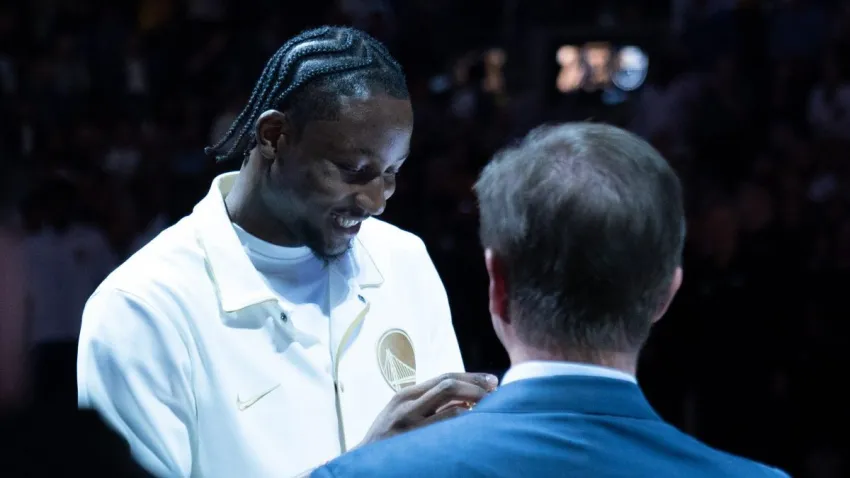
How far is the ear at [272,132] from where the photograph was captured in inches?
83.5

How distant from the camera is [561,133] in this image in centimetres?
149

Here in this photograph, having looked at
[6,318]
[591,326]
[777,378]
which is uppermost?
[6,318]

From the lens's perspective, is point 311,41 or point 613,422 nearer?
point 613,422

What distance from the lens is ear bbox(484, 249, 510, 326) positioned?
4.88 feet

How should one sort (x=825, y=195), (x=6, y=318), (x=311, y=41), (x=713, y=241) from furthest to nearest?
(x=825, y=195), (x=713, y=241), (x=311, y=41), (x=6, y=318)

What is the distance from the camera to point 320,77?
2.10 metres

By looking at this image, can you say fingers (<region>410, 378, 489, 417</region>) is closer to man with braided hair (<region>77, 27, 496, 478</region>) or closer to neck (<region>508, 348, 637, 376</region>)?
man with braided hair (<region>77, 27, 496, 478</region>)

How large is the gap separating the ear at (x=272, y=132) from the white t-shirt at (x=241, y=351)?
0.13 metres

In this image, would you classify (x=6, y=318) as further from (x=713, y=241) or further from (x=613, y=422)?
(x=713, y=241)

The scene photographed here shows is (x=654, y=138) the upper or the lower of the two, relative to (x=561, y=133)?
lower

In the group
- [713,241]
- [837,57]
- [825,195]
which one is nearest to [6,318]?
[713,241]

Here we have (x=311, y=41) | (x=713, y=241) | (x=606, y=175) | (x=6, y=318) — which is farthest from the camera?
A: (x=713, y=241)

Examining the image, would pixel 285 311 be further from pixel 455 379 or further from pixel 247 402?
pixel 455 379

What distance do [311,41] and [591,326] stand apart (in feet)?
2.98
